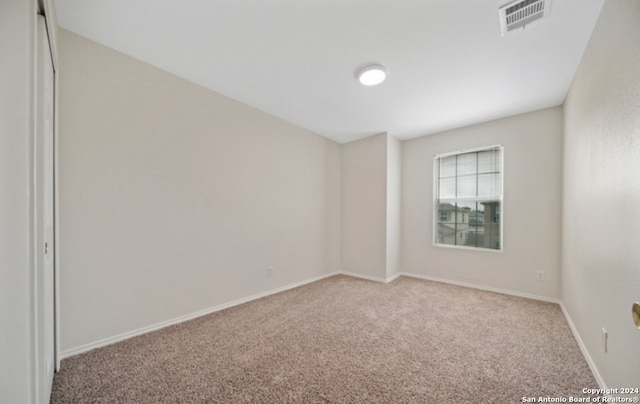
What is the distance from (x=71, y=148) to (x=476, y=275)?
186 inches

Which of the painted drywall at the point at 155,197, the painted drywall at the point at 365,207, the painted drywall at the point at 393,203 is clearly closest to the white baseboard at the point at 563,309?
the painted drywall at the point at 393,203

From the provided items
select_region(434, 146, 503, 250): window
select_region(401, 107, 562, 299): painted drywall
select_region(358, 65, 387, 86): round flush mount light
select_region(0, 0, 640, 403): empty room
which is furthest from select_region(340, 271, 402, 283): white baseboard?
select_region(358, 65, 387, 86): round flush mount light

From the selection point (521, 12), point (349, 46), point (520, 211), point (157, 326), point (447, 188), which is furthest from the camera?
point (447, 188)

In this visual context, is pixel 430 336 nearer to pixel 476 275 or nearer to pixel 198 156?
pixel 476 275

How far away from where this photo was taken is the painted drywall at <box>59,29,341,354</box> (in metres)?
1.89

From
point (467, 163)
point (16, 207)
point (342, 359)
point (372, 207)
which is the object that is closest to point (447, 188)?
point (467, 163)

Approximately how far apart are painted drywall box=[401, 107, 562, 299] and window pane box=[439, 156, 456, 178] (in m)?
0.16

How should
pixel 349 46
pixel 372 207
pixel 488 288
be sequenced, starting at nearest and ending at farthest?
pixel 349 46
pixel 488 288
pixel 372 207

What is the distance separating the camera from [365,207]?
414 centimetres

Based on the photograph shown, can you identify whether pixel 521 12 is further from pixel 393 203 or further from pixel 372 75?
pixel 393 203

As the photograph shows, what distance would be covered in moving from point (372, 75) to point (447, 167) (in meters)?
2.33

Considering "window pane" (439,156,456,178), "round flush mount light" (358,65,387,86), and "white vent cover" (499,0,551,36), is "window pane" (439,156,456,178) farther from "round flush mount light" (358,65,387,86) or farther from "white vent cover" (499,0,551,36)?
"white vent cover" (499,0,551,36)

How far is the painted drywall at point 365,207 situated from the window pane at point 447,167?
36.6 inches

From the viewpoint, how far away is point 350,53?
2.04 meters
